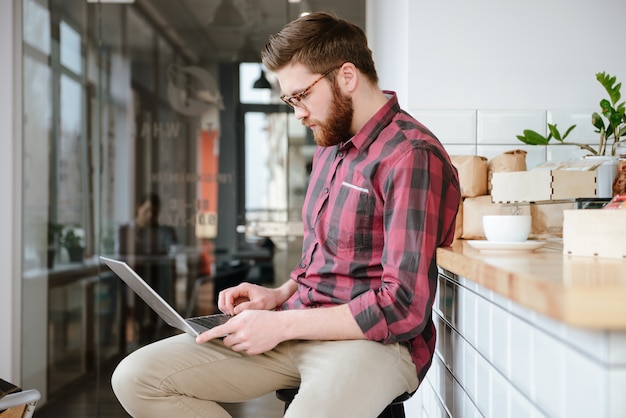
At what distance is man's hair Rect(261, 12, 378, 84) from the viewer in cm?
150

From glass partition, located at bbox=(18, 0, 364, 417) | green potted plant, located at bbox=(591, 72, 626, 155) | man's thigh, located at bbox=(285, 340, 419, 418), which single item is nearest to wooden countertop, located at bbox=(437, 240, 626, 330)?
man's thigh, located at bbox=(285, 340, 419, 418)

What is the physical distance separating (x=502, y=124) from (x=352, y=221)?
1.24m

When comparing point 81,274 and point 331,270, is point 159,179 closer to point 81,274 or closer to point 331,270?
point 81,274

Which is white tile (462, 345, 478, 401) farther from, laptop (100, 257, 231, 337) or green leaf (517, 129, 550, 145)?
green leaf (517, 129, 550, 145)

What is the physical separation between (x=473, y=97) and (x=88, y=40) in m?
2.03

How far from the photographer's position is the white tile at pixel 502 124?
237 centimetres

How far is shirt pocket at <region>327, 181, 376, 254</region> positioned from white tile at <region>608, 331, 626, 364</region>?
70cm

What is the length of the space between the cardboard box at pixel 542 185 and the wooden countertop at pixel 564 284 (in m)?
0.48

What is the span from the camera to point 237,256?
3295 mm

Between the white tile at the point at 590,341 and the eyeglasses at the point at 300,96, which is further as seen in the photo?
the eyeglasses at the point at 300,96

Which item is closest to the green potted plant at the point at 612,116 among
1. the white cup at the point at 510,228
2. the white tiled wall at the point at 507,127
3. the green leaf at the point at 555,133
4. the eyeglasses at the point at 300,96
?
the green leaf at the point at 555,133

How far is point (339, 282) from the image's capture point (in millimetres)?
1383

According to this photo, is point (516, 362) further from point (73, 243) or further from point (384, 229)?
point (73, 243)

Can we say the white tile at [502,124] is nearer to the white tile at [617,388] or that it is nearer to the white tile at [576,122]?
the white tile at [576,122]
